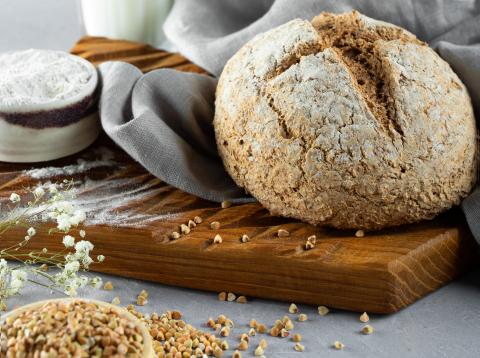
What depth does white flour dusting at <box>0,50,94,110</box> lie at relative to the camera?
2.52 meters

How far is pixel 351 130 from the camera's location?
85.0 inches

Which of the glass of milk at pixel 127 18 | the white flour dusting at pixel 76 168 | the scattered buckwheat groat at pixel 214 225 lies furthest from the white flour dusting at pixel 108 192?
the glass of milk at pixel 127 18

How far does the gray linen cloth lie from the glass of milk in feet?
1.24

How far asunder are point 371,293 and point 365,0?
3.30 ft

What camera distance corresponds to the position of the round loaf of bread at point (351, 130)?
2164 millimetres

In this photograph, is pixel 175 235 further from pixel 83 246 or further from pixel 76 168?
pixel 76 168

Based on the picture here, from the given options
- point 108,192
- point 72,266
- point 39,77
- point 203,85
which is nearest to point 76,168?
point 108,192

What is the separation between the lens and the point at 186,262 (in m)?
2.21

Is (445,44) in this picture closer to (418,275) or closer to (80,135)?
(418,275)

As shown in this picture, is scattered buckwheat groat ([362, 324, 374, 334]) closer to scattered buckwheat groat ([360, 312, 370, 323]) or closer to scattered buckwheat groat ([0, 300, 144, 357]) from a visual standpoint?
scattered buckwheat groat ([360, 312, 370, 323])

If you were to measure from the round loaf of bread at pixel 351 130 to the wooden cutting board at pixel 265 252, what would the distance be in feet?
0.20

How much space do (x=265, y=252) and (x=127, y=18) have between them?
1456 millimetres

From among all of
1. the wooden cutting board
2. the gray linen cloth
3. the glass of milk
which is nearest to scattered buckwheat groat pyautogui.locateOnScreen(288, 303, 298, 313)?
the wooden cutting board

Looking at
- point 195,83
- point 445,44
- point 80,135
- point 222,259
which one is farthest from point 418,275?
point 80,135
